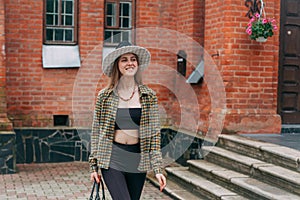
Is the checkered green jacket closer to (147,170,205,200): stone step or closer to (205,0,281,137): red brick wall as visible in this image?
(147,170,205,200): stone step

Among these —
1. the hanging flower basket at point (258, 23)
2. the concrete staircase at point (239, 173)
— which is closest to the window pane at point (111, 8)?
the hanging flower basket at point (258, 23)

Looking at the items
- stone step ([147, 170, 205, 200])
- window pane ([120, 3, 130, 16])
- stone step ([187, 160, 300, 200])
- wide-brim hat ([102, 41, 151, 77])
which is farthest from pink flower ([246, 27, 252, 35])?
wide-brim hat ([102, 41, 151, 77])

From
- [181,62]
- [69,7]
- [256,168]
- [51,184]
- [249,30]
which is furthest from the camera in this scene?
[181,62]

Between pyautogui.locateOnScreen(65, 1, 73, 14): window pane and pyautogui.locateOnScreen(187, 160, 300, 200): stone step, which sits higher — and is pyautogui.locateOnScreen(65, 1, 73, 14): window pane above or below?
above

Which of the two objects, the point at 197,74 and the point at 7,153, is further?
the point at 197,74

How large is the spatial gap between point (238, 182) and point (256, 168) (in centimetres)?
31

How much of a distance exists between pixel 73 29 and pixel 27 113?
66.0 inches

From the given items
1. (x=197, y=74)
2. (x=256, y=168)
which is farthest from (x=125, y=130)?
(x=197, y=74)

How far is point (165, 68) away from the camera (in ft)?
32.0

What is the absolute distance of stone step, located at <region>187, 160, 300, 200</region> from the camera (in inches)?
223

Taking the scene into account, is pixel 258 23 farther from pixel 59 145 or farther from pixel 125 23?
pixel 59 145

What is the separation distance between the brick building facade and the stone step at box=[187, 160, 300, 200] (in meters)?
0.85

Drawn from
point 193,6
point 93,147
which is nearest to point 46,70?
point 193,6

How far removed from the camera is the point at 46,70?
9133 mm
